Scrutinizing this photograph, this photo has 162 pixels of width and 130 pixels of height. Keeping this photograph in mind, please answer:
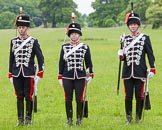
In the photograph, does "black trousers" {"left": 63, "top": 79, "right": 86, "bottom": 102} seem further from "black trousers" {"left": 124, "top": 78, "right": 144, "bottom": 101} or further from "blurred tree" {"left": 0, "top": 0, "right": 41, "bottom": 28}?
"blurred tree" {"left": 0, "top": 0, "right": 41, "bottom": 28}

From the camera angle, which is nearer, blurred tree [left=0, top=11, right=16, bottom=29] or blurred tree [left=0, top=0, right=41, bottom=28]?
blurred tree [left=0, top=11, right=16, bottom=29]

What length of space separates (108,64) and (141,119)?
1676 centimetres

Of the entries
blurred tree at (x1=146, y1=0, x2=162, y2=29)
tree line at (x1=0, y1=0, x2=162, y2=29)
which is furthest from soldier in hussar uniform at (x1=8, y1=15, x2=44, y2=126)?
tree line at (x1=0, y1=0, x2=162, y2=29)

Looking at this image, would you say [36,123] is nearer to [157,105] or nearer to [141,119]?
[141,119]

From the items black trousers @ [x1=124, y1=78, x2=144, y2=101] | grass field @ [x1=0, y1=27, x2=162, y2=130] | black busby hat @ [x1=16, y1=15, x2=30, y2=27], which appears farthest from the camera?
→ grass field @ [x1=0, y1=27, x2=162, y2=130]

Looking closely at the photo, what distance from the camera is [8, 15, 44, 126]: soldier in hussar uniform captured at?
944cm

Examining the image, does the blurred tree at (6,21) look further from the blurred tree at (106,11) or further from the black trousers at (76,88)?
the black trousers at (76,88)

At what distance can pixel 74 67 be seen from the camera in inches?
372

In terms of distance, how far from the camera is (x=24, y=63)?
9.48m

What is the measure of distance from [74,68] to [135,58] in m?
1.24

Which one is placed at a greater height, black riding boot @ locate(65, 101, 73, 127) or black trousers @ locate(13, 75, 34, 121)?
black trousers @ locate(13, 75, 34, 121)

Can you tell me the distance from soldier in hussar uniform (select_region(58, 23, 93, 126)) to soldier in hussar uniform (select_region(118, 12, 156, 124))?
2.55 feet

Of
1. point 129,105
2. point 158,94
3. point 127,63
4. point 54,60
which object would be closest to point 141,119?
point 129,105

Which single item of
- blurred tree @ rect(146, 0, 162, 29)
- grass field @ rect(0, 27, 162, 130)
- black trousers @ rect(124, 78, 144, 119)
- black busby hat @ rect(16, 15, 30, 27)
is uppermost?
blurred tree @ rect(146, 0, 162, 29)
